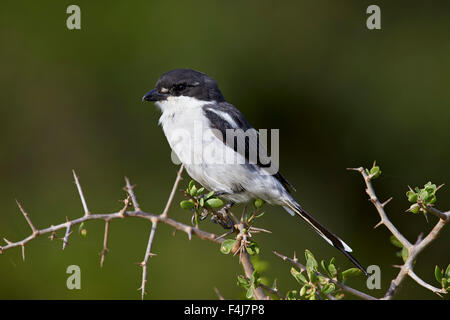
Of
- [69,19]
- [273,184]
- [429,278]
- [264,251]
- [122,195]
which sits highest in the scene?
[69,19]

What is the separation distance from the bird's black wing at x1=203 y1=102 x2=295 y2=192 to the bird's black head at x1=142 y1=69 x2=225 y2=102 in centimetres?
11

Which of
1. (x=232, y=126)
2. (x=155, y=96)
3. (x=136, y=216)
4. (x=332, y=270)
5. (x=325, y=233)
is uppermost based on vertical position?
(x=155, y=96)

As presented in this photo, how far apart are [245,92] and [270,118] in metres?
0.37

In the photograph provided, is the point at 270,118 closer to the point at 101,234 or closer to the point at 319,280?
the point at 101,234

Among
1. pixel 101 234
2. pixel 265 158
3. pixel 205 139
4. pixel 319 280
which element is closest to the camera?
pixel 319 280

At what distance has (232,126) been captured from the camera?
3777mm

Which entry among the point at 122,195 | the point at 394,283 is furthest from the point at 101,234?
the point at 394,283

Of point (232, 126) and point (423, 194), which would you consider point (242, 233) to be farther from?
point (232, 126)

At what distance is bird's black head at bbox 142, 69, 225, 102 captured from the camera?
3770 millimetres

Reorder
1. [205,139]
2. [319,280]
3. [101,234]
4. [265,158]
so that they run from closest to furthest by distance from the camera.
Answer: [319,280]
[205,139]
[265,158]
[101,234]

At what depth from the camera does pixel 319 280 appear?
8.01 feet

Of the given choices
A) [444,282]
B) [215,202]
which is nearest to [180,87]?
[215,202]

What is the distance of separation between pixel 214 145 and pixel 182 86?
50 centimetres

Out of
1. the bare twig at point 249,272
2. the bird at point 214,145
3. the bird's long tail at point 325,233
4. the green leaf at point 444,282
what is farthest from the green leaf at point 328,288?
the bird at point 214,145
